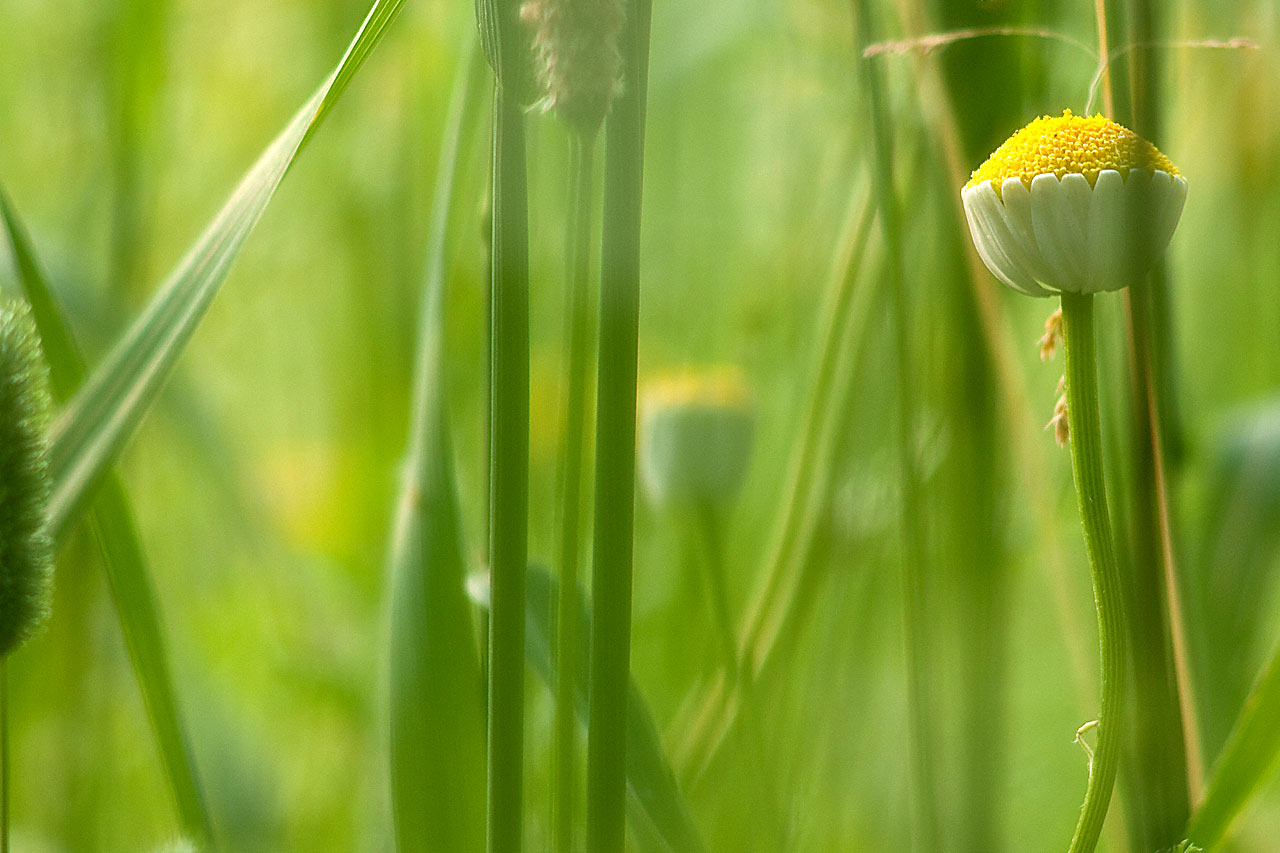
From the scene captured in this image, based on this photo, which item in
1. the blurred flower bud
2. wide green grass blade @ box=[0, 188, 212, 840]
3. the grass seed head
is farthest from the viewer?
the blurred flower bud

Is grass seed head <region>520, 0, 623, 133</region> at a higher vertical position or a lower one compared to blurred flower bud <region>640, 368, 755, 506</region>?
higher

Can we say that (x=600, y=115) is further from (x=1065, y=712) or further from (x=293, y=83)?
(x=293, y=83)

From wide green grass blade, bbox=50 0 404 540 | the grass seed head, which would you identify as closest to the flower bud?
wide green grass blade, bbox=50 0 404 540

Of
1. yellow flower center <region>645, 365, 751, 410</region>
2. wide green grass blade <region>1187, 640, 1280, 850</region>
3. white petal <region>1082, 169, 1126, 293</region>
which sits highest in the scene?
white petal <region>1082, 169, 1126, 293</region>

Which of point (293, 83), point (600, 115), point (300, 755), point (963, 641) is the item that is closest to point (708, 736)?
point (963, 641)

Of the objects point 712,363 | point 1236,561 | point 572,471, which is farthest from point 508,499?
point 712,363

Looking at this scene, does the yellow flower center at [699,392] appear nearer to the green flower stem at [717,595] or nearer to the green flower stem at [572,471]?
the green flower stem at [717,595]

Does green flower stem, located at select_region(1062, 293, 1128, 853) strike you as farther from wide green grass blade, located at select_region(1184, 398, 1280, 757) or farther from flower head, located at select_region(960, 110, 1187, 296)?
wide green grass blade, located at select_region(1184, 398, 1280, 757)
